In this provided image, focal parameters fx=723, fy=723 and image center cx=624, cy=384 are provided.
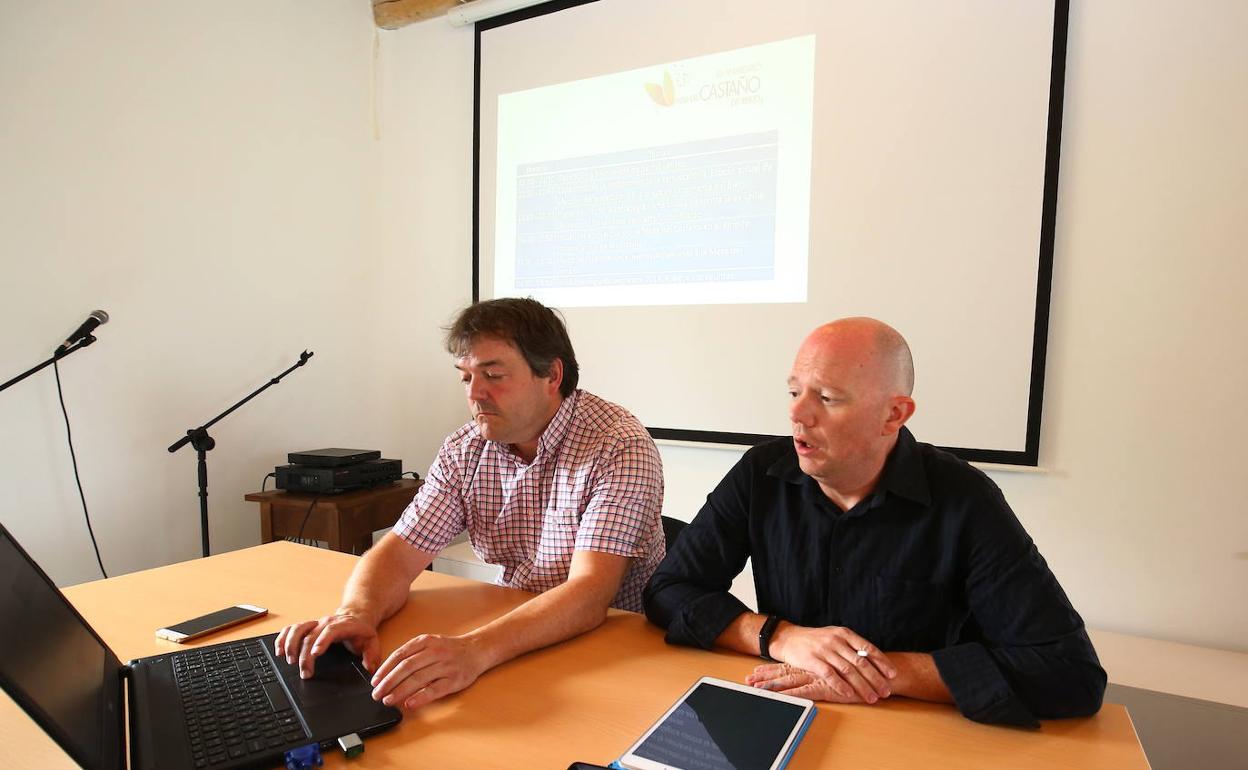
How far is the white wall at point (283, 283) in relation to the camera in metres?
2.20

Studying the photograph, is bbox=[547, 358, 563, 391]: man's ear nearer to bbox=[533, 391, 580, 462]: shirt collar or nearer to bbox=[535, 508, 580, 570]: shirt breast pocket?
bbox=[533, 391, 580, 462]: shirt collar

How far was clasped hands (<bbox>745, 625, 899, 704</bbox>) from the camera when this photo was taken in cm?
103

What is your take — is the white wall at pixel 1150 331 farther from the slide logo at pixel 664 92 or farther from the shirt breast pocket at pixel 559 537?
the shirt breast pocket at pixel 559 537

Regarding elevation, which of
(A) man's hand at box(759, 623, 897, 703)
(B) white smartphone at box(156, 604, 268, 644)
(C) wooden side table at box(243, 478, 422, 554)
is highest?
(A) man's hand at box(759, 623, 897, 703)

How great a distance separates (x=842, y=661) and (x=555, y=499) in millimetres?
719

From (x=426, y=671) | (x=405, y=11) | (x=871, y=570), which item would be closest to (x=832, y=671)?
(x=871, y=570)

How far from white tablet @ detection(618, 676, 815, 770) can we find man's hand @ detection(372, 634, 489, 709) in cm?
30

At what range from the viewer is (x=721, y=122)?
9.49ft

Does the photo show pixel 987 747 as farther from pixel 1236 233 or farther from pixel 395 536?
pixel 1236 233

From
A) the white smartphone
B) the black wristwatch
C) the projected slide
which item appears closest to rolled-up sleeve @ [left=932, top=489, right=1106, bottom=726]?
the black wristwatch

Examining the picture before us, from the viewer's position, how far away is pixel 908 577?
1.22 metres

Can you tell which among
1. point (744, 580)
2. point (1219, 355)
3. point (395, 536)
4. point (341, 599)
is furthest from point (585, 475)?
point (1219, 355)

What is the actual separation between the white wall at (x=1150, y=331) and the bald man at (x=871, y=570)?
56.4 inches

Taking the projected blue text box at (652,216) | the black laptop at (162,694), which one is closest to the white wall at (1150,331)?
the projected blue text box at (652,216)
